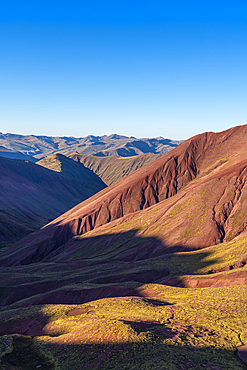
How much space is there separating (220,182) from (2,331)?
5703 cm

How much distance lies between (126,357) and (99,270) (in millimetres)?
34276

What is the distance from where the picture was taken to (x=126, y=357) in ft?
51.8

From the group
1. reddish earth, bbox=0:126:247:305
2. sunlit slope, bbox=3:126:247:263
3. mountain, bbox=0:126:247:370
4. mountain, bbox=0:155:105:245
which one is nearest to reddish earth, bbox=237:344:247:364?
mountain, bbox=0:126:247:370

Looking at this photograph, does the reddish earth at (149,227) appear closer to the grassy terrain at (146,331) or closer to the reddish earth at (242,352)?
the grassy terrain at (146,331)

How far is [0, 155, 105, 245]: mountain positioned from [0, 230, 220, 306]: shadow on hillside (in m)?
41.1

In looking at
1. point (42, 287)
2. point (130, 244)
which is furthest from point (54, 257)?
point (42, 287)

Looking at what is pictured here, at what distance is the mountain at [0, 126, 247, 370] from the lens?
17312 millimetres

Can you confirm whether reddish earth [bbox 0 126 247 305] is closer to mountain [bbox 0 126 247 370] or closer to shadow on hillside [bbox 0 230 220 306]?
shadow on hillside [bbox 0 230 220 306]

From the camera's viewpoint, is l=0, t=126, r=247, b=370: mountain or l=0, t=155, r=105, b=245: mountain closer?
l=0, t=126, r=247, b=370: mountain

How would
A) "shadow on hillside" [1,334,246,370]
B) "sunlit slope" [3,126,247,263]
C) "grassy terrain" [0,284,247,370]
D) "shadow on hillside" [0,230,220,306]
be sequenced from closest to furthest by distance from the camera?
"shadow on hillside" [1,334,246,370]
"grassy terrain" [0,284,247,370]
"shadow on hillside" [0,230,220,306]
"sunlit slope" [3,126,247,263]

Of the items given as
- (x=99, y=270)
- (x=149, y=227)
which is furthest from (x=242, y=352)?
(x=149, y=227)

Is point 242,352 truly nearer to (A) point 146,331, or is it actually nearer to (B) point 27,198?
(A) point 146,331

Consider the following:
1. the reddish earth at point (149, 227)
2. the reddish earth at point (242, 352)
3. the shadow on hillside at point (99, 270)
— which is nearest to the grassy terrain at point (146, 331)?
the reddish earth at point (242, 352)

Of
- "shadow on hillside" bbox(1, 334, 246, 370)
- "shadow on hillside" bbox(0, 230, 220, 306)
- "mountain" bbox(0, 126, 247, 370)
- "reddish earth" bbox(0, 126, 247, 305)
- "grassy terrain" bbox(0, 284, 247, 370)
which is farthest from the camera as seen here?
"reddish earth" bbox(0, 126, 247, 305)
